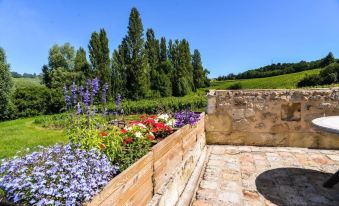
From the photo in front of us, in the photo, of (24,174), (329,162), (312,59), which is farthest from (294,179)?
(312,59)

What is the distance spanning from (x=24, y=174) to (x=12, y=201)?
134mm

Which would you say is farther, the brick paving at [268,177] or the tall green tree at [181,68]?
the tall green tree at [181,68]

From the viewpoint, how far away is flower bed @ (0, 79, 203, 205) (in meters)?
1.11

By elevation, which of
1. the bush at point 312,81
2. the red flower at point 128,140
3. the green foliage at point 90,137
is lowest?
the red flower at point 128,140

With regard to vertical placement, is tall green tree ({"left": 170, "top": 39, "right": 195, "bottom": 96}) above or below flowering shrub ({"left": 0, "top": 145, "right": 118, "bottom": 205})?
above

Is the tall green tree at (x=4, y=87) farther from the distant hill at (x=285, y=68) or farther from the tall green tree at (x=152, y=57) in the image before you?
the distant hill at (x=285, y=68)

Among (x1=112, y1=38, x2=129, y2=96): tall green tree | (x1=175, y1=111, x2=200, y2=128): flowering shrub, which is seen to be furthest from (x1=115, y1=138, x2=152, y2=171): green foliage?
(x1=112, y1=38, x2=129, y2=96): tall green tree

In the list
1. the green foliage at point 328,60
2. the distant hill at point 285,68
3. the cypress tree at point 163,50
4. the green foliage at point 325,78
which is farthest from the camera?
the distant hill at point 285,68

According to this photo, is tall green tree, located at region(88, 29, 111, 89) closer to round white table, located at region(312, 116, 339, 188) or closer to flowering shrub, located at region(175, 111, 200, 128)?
flowering shrub, located at region(175, 111, 200, 128)

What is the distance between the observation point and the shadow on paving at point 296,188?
7.45ft

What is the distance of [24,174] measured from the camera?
1203mm

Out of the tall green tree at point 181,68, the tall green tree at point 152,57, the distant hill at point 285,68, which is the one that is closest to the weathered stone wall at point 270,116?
the tall green tree at point 152,57

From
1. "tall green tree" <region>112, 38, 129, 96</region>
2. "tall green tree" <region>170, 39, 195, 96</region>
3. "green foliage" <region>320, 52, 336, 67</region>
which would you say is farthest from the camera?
"green foliage" <region>320, 52, 336, 67</region>

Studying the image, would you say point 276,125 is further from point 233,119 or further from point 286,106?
point 233,119
